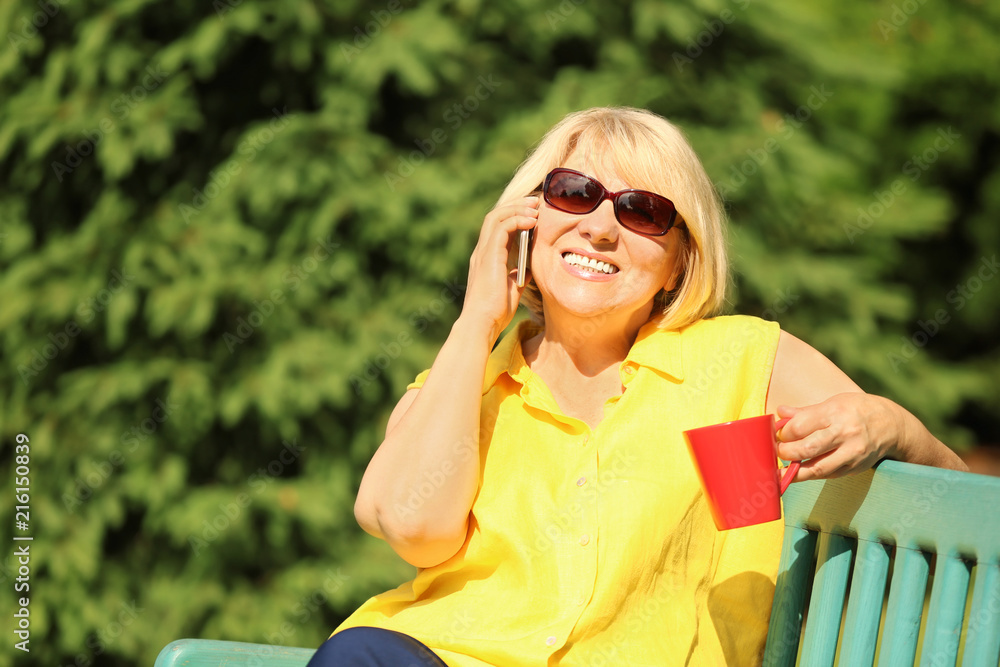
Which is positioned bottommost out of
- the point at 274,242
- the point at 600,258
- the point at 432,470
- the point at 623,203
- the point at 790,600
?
the point at 274,242

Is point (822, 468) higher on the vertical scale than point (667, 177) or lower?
→ lower

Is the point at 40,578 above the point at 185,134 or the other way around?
A: the other way around

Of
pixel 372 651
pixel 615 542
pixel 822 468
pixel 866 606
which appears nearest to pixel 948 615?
pixel 866 606

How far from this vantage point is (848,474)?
5.74 ft

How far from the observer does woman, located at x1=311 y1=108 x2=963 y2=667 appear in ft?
5.87

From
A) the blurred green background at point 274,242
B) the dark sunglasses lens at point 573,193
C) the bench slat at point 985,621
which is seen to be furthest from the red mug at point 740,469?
the blurred green background at point 274,242

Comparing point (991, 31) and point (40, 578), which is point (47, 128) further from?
point (991, 31)

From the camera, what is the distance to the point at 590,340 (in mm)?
2119

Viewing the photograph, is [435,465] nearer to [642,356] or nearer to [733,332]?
[642,356]

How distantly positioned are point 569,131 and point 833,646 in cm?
123

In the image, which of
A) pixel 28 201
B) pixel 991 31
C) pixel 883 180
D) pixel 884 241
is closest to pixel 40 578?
pixel 28 201

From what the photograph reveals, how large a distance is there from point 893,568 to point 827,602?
0.47 feet

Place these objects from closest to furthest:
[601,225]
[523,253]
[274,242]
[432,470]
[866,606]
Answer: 1. [866,606]
2. [432,470]
3. [601,225]
4. [523,253]
5. [274,242]

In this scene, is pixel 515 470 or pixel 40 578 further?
pixel 40 578
